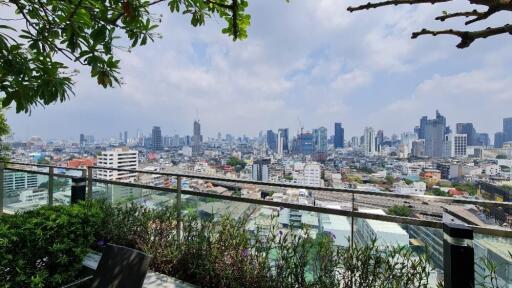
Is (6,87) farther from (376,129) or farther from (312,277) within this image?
(376,129)

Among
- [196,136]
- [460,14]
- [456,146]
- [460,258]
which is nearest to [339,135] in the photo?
[196,136]

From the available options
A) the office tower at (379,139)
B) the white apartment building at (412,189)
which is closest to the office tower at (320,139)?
the office tower at (379,139)

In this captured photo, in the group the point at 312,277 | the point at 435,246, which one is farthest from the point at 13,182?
the point at 435,246

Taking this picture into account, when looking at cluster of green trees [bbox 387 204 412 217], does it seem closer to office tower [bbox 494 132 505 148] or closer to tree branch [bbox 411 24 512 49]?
tree branch [bbox 411 24 512 49]

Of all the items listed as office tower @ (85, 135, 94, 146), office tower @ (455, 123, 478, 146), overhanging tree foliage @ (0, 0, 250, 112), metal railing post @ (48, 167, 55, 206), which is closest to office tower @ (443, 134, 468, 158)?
office tower @ (455, 123, 478, 146)

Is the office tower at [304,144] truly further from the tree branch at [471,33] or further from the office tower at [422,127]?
the tree branch at [471,33]
